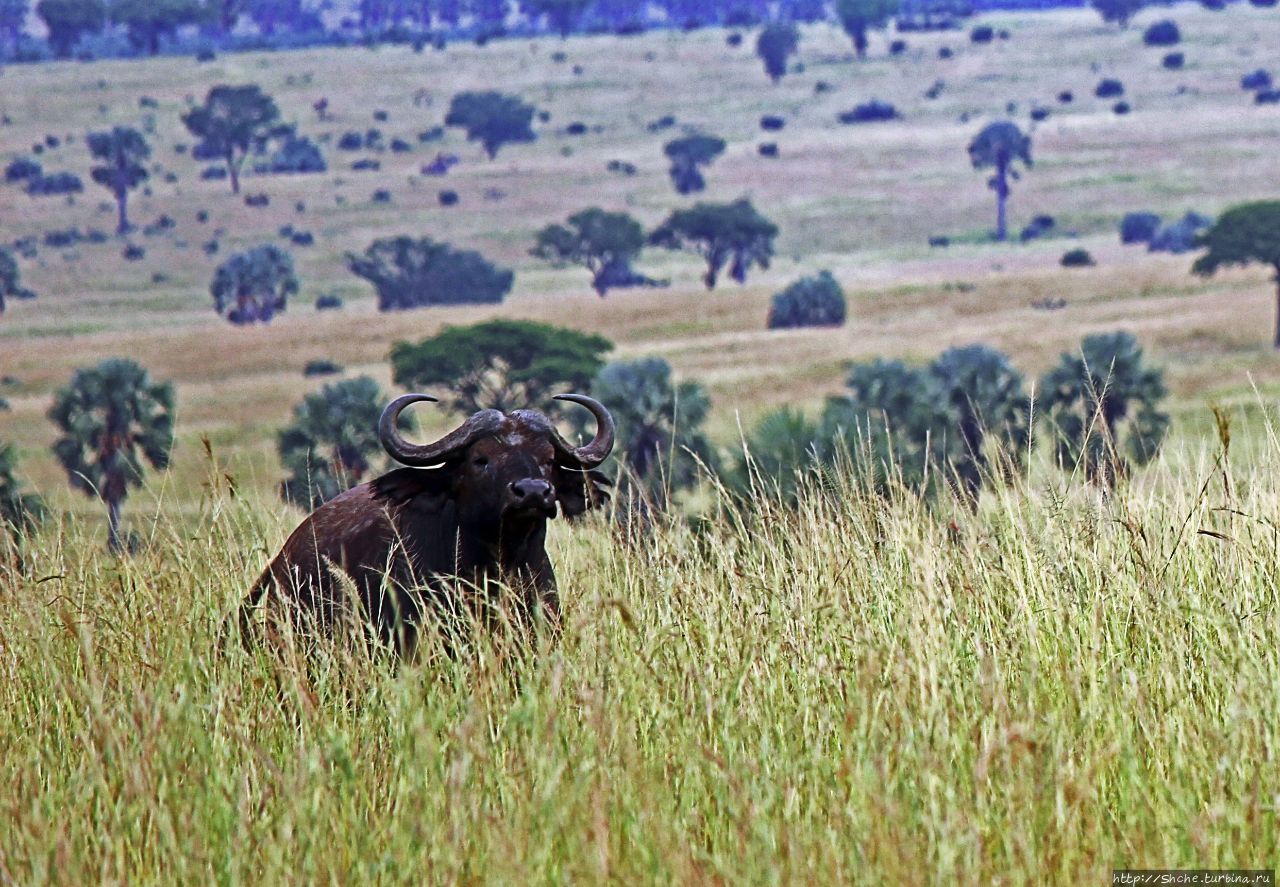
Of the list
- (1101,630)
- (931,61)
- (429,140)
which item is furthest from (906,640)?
(931,61)

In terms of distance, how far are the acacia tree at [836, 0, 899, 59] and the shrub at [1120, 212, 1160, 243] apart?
52.9 metres

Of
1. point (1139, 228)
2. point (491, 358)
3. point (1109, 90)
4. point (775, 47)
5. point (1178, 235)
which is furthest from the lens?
point (775, 47)

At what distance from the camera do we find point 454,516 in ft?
23.0

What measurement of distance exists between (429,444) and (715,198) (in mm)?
116570

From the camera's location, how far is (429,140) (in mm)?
136875

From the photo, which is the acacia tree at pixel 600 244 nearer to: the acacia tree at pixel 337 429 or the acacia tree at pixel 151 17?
the acacia tree at pixel 337 429

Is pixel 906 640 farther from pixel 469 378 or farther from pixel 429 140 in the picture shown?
pixel 429 140

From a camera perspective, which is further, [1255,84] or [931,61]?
[931,61]

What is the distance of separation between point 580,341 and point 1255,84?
9333 cm

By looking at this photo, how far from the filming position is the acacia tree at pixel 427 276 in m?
101

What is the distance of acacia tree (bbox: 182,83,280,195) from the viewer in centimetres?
12781

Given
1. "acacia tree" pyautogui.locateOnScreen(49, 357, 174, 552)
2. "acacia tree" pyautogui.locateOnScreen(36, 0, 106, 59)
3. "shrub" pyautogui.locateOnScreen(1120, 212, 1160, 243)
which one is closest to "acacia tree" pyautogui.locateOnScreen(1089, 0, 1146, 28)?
"shrub" pyautogui.locateOnScreen(1120, 212, 1160, 243)

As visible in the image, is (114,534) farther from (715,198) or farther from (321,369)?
(715,198)

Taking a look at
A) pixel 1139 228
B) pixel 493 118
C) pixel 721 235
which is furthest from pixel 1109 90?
pixel 721 235
